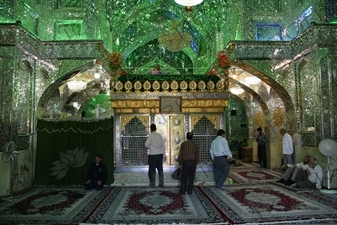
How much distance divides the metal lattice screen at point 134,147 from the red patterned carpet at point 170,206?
76 cm

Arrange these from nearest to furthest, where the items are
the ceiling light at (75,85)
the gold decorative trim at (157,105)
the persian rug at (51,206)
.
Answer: the persian rug at (51,206), the gold decorative trim at (157,105), the ceiling light at (75,85)

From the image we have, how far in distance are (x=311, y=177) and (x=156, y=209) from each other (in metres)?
3.21

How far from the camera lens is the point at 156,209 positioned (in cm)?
404

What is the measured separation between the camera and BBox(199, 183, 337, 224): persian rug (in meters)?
3.55

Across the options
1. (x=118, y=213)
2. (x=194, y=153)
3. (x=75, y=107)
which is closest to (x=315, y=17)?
(x=194, y=153)

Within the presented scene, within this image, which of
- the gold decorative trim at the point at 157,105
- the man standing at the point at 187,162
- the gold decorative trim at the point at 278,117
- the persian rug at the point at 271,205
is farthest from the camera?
the gold decorative trim at the point at 278,117

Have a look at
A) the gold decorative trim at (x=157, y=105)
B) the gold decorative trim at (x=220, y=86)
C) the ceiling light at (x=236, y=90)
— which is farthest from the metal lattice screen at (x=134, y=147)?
the ceiling light at (x=236, y=90)

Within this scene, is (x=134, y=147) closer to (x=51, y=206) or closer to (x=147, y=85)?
(x=147, y=85)

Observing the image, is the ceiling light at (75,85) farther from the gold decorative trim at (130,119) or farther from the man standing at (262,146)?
the man standing at (262,146)

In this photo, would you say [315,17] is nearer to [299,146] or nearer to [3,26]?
[299,146]

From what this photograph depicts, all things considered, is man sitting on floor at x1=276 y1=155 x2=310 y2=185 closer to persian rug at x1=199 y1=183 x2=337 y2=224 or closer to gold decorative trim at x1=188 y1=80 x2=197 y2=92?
persian rug at x1=199 y1=183 x2=337 y2=224

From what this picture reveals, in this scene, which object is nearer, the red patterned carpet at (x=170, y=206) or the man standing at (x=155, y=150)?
the red patterned carpet at (x=170, y=206)

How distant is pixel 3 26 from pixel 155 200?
15.2ft

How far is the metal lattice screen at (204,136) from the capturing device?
6207mm
